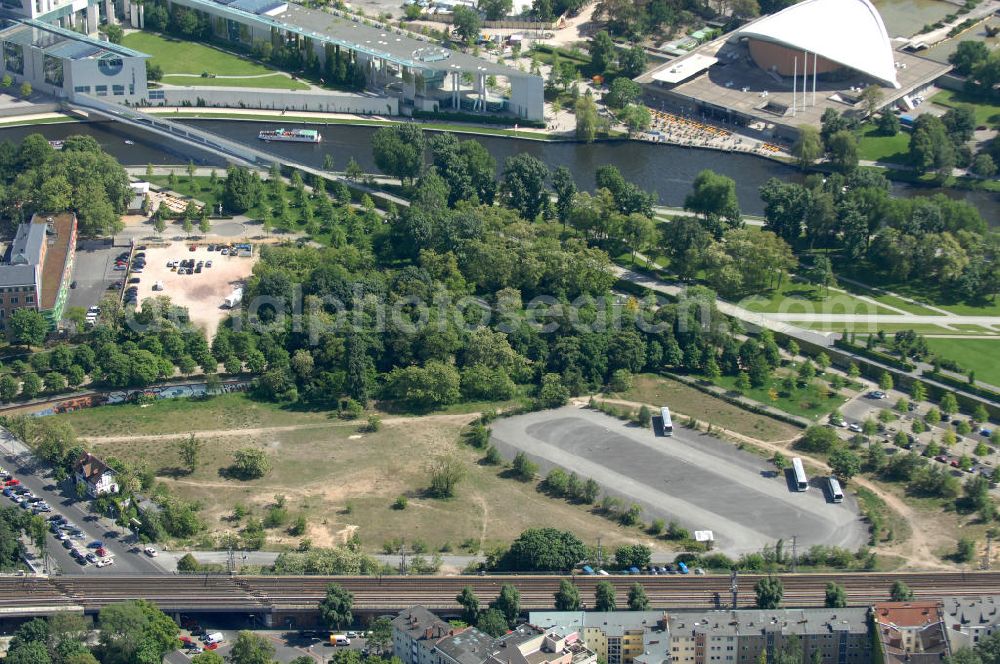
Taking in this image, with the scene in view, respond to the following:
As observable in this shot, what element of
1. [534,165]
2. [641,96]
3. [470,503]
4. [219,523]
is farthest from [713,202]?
[219,523]

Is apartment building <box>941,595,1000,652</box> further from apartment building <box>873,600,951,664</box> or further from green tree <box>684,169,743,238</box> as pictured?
green tree <box>684,169,743,238</box>

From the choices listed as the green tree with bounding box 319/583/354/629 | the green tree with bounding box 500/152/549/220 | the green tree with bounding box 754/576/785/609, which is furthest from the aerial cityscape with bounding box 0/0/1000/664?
the green tree with bounding box 319/583/354/629

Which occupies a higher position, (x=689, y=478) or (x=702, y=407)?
(x=702, y=407)

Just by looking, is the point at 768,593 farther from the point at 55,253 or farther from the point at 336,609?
the point at 55,253

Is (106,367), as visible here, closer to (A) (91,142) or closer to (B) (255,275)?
(B) (255,275)

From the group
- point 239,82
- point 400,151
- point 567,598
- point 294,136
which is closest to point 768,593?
point 567,598

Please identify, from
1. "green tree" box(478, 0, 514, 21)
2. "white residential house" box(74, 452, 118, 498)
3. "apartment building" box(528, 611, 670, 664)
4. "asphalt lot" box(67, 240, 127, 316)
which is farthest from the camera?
"green tree" box(478, 0, 514, 21)
